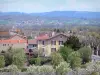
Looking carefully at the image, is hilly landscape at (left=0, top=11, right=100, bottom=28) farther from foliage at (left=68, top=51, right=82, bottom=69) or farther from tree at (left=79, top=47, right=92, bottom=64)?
foliage at (left=68, top=51, right=82, bottom=69)

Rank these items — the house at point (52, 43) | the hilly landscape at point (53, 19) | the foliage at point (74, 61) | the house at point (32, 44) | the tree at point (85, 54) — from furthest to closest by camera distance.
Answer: the hilly landscape at point (53, 19)
the house at point (32, 44)
the house at point (52, 43)
the tree at point (85, 54)
the foliage at point (74, 61)

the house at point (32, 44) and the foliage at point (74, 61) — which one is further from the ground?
the foliage at point (74, 61)

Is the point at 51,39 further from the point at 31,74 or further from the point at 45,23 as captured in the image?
the point at 45,23

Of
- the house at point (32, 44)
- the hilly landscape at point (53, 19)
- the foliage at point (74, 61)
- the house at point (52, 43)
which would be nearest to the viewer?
the foliage at point (74, 61)

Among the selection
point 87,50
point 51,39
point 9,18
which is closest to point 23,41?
point 51,39

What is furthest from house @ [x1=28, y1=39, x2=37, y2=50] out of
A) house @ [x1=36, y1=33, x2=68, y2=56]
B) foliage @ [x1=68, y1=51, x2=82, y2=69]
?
foliage @ [x1=68, y1=51, x2=82, y2=69]

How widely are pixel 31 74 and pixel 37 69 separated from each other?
308 millimetres

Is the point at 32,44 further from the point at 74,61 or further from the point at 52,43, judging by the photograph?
the point at 74,61

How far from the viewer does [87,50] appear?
13820mm

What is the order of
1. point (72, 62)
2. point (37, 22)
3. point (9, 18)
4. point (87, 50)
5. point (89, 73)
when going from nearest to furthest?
point (89, 73) → point (72, 62) → point (87, 50) → point (9, 18) → point (37, 22)

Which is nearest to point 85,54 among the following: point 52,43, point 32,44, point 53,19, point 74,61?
point 74,61

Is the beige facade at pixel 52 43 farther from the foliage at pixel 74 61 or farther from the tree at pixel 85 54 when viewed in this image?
the foliage at pixel 74 61

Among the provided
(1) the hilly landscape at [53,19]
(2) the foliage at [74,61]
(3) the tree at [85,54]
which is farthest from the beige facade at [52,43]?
(1) the hilly landscape at [53,19]

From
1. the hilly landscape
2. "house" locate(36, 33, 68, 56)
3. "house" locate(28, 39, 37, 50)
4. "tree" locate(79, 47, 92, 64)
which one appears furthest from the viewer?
the hilly landscape
